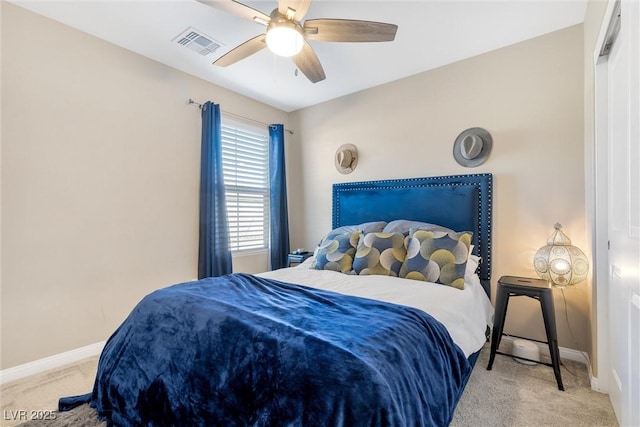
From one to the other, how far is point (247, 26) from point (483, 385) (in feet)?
10.5

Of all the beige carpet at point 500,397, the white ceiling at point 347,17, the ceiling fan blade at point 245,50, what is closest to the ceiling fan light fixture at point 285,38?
the ceiling fan blade at point 245,50

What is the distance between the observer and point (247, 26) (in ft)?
7.78

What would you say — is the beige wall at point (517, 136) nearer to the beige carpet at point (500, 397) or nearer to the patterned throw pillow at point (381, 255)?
the beige carpet at point (500, 397)

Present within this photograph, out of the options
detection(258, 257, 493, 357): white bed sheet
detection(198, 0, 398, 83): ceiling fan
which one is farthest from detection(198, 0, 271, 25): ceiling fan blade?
detection(258, 257, 493, 357): white bed sheet

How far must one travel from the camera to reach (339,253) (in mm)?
2668

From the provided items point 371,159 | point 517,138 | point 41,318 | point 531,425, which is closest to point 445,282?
point 531,425

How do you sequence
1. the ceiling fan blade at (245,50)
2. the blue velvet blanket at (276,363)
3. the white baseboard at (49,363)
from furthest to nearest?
the white baseboard at (49,363) → the ceiling fan blade at (245,50) → the blue velvet blanket at (276,363)

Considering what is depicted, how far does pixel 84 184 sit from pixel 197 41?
5.09ft

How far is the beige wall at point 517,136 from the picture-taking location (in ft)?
7.85

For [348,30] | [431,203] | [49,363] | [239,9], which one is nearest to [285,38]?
[239,9]

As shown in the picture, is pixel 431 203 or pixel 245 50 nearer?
pixel 245 50

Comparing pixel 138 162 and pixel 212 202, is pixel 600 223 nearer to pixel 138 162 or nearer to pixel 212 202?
pixel 212 202

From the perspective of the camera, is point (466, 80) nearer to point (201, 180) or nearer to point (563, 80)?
point (563, 80)

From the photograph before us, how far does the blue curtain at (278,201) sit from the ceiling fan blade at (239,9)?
7.13 ft
